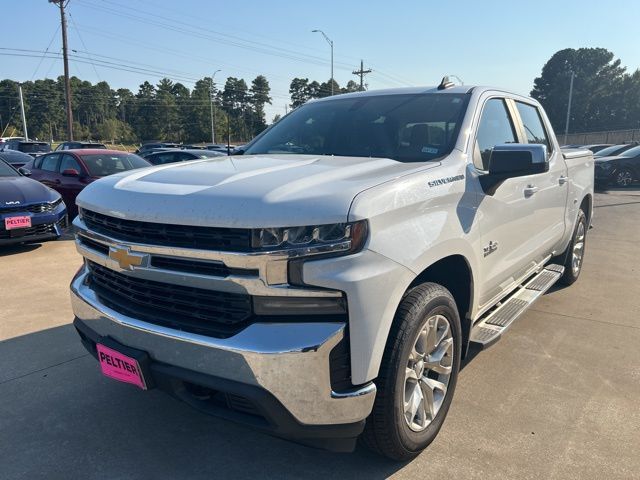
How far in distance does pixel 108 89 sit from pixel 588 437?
124 m

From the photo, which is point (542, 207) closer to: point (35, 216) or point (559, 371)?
point (559, 371)

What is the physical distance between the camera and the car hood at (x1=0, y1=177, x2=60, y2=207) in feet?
23.0

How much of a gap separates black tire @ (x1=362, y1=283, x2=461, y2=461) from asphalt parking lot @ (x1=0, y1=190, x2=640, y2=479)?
18 centimetres

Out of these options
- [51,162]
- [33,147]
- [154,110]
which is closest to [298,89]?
[154,110]

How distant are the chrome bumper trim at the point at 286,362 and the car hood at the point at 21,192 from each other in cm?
610

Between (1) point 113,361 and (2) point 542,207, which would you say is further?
(2) point 542,207

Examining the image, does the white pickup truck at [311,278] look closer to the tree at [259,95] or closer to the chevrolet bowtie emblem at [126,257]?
the chevrolet bowtie emblem at [126,257]

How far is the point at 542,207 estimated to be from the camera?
159 inches

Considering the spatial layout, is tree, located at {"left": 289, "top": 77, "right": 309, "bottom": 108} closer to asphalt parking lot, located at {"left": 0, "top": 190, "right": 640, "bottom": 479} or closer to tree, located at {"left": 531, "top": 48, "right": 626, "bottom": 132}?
tree, located at {"left": 531, "top": 48, "right": 626, "bottom": 132}

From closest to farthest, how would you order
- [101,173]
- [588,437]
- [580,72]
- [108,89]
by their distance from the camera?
[588,437], [101,173], [580,72], [108,89]

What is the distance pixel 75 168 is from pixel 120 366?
8.34 metres

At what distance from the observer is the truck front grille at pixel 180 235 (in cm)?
204

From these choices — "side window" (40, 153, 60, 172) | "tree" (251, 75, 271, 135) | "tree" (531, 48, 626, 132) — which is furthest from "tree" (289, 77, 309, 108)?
"side window" (40, 153, 60, 172)

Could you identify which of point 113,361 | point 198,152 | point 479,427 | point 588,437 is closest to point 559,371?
point 588,437
